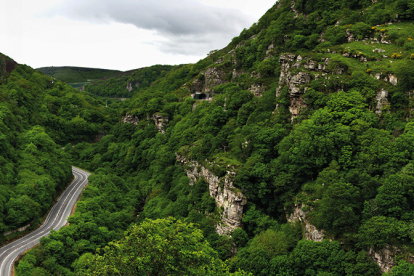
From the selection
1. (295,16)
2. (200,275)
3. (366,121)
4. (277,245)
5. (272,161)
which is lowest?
(277,245)

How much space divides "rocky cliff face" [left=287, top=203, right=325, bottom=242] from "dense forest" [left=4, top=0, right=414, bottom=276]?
24 centimetres

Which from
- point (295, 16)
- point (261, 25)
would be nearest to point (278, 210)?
point (295, 16)

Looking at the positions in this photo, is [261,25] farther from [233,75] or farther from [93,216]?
[93,216]

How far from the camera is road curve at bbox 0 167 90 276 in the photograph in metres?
54.0

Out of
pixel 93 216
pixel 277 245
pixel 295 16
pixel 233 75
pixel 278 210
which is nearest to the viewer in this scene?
pixel 277 245

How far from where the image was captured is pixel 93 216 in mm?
68875

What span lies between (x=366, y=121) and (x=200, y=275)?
34.2 metres

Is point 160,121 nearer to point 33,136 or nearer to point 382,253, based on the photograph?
point 33,136

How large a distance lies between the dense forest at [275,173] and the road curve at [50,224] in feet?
10.9

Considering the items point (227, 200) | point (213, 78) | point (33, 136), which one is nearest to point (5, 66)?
point (33, 136)

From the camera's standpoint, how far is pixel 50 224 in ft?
233

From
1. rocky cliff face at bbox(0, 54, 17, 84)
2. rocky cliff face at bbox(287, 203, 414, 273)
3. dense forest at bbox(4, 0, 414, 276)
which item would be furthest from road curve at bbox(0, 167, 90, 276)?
rocky cliff face at bbox(0, 54, 17, 84)

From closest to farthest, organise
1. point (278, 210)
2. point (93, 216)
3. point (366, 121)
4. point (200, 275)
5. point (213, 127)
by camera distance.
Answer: point (200, 275) → point (366, 121) → point (278, 210) → point (93, 216) → point (213, 127)

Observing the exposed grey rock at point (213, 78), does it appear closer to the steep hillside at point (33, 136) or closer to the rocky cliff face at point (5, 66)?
the steep hillside at point (33, 136)
